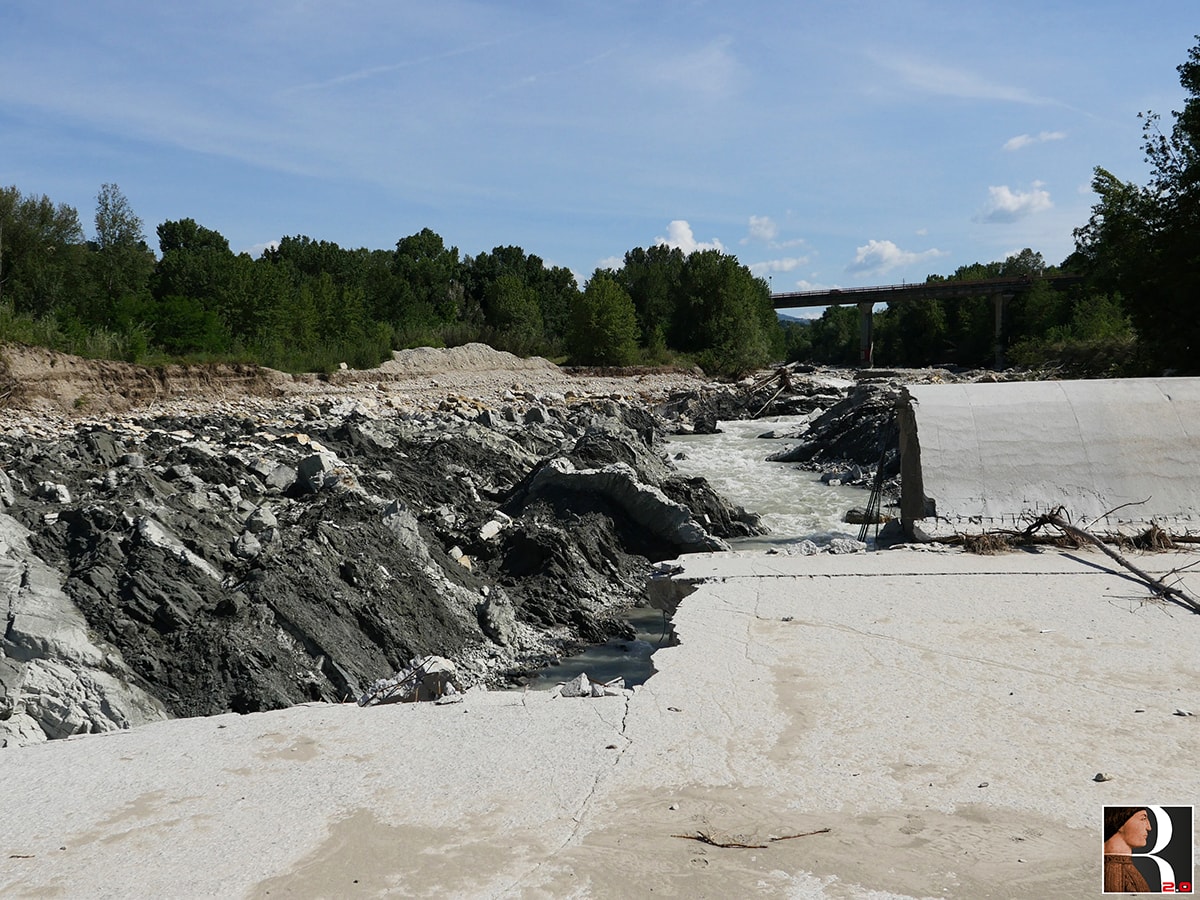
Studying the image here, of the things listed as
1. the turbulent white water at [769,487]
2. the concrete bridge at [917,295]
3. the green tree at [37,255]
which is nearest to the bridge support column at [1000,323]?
the concrete bridge at [917,295]

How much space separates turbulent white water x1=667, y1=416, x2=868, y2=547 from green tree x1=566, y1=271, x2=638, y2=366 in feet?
81.7

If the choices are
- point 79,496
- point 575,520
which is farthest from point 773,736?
point 79,496

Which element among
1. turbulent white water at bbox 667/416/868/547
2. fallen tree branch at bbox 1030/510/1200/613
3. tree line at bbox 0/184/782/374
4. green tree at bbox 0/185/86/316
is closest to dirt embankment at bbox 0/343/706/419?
tree line at bbox 0/184/782/374

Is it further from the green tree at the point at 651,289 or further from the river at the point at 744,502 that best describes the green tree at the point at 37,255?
the green tree at the point at 651,289

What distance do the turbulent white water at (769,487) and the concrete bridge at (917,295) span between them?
2009 inches

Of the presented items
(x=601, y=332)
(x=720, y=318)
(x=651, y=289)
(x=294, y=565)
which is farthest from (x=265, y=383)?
(x=651, y=289)

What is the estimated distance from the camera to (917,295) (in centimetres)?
8062

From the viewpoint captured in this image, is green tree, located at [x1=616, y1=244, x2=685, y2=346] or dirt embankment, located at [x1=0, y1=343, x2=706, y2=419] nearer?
dirt embankment, located at [x1=0, y1=343, x2=706, y2=419]

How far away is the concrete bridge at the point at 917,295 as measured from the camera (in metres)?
73.9

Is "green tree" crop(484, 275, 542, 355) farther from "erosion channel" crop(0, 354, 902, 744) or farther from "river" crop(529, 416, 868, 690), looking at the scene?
"erosion channel" crop(0, 354, 902, 744)

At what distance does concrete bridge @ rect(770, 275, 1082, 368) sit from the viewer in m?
73.9

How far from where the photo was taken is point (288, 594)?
25.6 feet

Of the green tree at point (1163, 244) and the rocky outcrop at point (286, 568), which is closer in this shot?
the rocky outcrop at point (286, 568)

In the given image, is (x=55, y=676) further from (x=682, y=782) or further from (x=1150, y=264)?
(x=1150, y=264)
